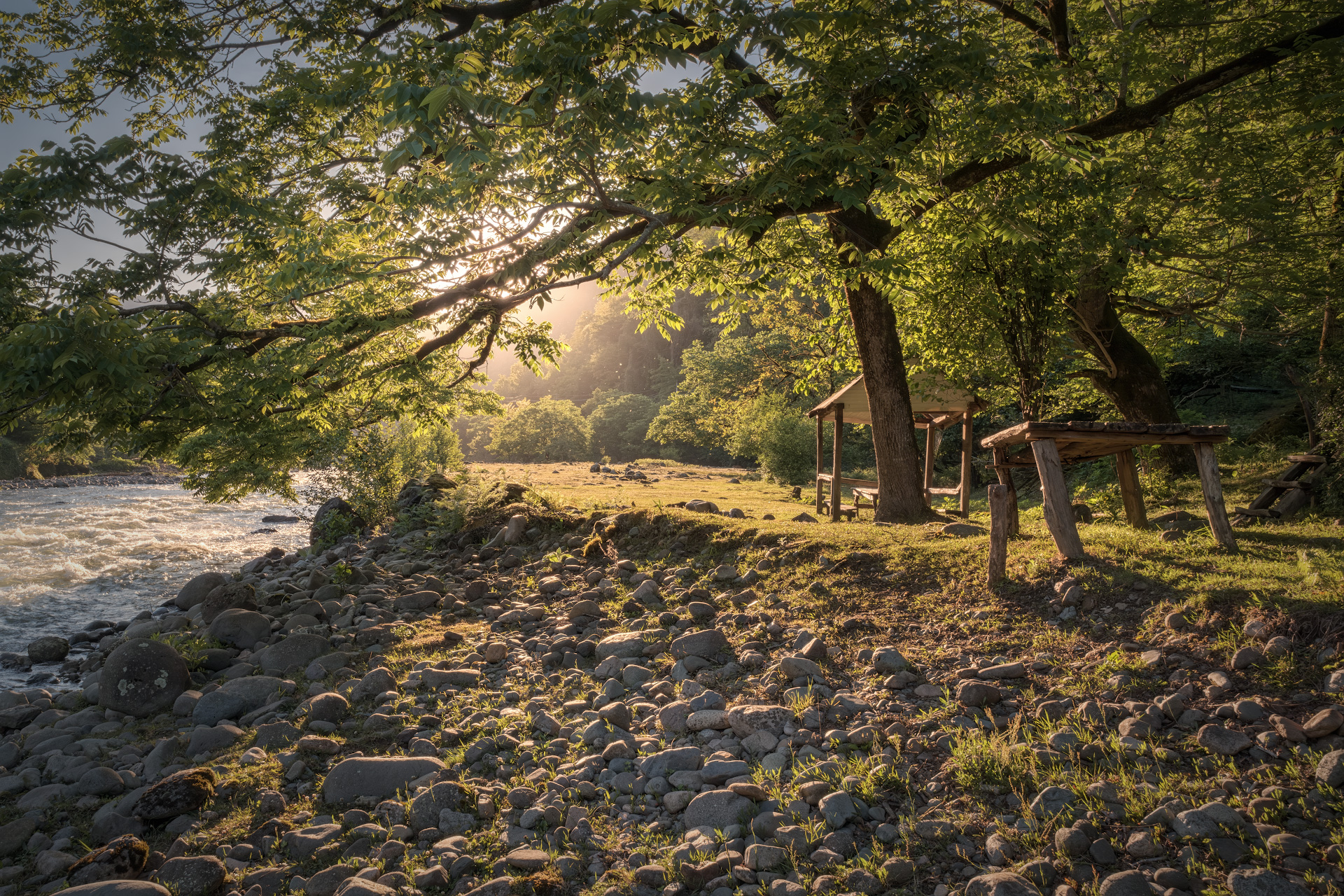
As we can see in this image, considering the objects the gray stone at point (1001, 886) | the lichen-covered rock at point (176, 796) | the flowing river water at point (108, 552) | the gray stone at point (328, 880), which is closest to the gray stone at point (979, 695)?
the gray stone at point (1001, 886)

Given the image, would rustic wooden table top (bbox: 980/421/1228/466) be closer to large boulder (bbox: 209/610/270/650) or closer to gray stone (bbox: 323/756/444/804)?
gray stone (bbox: 323/756/444/804)

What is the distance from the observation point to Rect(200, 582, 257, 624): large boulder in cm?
995

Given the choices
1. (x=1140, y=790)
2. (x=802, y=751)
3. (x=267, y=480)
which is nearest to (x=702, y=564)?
(x=802, y=751)

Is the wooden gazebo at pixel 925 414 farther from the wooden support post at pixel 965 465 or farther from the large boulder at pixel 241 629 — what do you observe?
the large boulder at pixel 241 629

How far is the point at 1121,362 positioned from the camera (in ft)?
42.9

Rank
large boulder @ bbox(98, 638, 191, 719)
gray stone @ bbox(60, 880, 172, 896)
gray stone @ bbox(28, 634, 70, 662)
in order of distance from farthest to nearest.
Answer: gray stone @ bbox(28, 634, 70, 662) < large boulder @ bbox(98, 638, 191, 719) < gray stone @ bbox(60, 880, 172, 896)

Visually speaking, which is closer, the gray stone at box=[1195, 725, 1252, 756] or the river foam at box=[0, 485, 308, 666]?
the gray stone at box=[1195, 725, 1252, 756]

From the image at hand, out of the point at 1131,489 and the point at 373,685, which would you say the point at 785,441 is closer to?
the point at 1131,489

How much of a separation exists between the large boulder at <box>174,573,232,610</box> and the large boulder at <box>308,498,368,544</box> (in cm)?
417

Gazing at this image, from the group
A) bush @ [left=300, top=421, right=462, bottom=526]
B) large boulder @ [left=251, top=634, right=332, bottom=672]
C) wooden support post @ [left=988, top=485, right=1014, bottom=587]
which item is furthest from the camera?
bush @ [left=300, top=421, right=462, bottom=526]

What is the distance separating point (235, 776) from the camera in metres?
4.92

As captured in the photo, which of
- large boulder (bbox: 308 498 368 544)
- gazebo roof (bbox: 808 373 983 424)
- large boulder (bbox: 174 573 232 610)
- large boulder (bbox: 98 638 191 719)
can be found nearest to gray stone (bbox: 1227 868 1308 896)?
large boulder (bbox: 98 638 191 719)

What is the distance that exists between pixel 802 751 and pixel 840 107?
19.6 feet

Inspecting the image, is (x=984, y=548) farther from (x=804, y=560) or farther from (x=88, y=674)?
(x=88, y=674)
